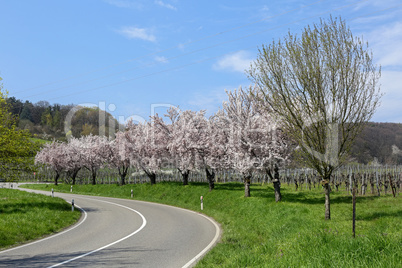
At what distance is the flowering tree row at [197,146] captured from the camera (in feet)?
75.9

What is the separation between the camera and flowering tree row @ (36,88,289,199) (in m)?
23.1

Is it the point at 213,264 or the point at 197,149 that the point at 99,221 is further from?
the point at 197,149

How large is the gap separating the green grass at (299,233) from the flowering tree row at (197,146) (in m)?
2.80

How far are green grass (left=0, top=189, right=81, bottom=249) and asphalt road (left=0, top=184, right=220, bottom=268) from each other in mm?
844

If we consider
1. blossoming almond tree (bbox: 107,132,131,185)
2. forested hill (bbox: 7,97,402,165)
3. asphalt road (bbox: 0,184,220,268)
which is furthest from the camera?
forested hill (bbox: 7,97,402,165)

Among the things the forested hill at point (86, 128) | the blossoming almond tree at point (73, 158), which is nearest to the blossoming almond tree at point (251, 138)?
the blossoming almond tree at point (73, 158)

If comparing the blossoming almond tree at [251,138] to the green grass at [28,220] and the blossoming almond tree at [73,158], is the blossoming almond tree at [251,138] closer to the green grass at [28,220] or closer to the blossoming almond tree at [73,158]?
the green grass at [28,220]

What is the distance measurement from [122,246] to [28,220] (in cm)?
775

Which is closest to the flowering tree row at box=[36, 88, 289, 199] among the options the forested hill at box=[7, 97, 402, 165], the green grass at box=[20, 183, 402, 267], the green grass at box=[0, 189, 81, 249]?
the green grass at box=[20, 183, 402, 267]

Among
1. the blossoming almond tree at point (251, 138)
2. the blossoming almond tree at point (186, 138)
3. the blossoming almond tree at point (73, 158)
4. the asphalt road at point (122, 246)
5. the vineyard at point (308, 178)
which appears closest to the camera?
the asphalt road at point (122, 246)

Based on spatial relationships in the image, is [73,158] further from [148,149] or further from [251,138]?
[251,138]

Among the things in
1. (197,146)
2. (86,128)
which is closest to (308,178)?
(197,146)

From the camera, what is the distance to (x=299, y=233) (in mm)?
10875

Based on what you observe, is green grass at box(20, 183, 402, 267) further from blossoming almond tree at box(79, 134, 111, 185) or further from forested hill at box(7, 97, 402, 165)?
forested hill at box(7, 97, 402, 165)
